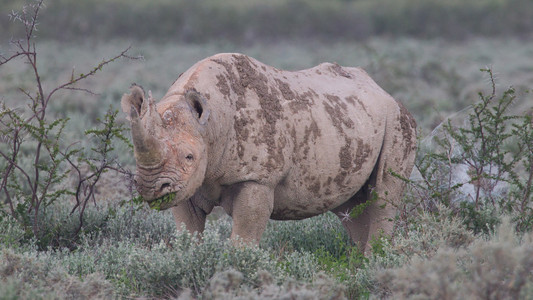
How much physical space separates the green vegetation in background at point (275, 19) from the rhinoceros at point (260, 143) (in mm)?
36744

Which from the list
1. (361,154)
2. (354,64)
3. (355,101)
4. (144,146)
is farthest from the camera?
(354,64)

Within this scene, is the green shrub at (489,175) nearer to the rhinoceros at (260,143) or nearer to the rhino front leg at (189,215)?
the rhinoceros at (260,143)

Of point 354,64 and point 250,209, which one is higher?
point 354,64

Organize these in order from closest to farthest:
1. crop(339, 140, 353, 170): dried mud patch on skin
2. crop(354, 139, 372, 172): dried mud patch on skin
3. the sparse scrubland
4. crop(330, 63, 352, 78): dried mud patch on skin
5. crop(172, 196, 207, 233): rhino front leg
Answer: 1. the sparse scrubland
2. crop(172, 196, 207, 233): rhino front leg
3. crop(339, 140, 353, 170): dried mud patch on skin
4. crop(354, 139, 372, 172): dried mud patch on skin
5. crop(330, 63, 352, 78): dried mud patch on skin

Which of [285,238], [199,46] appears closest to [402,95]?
[285,238]

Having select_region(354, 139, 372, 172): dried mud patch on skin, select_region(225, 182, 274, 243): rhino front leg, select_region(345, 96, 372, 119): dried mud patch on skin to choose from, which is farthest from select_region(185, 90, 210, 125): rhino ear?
select_region(345, 96, 372, 119): dried mud patch on skin

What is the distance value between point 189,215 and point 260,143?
0.94 m

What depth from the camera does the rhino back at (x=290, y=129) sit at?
5582 millimetres

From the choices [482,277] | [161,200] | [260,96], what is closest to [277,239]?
[260,96]

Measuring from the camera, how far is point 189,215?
19.8ft

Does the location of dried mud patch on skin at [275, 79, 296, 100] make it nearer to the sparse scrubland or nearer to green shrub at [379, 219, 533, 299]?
the sparse scrubland

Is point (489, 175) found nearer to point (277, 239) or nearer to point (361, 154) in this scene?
point (361, 154)

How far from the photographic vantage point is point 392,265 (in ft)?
18.5

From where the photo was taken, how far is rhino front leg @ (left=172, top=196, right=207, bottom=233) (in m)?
6.02
